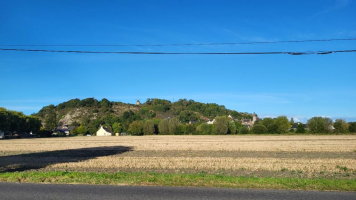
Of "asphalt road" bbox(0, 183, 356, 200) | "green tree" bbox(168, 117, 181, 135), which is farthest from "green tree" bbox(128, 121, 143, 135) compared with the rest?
"asphalt road" bbox(0, 183, 356, 200)

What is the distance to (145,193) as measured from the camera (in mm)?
10258

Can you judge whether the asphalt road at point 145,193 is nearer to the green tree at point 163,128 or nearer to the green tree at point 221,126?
the green tree at point 221,126

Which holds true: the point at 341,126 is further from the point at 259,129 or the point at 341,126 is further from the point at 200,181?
the point at 200,181

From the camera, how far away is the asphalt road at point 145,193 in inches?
381

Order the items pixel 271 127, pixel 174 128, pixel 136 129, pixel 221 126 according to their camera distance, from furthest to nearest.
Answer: pixel 136 129 → pixel 174 128 → pixel 221 126 → pixel 271 127

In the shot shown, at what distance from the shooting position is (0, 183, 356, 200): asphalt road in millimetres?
9667

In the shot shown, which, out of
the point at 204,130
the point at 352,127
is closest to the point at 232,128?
the point at 204,130

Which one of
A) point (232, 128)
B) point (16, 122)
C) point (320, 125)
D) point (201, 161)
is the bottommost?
point (201, 161)

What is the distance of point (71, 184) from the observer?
11.9 m

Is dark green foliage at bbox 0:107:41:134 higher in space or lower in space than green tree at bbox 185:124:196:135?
higher

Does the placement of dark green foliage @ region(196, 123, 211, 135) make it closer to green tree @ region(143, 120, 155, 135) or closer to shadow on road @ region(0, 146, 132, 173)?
green tree @ region(143, 120, 155, 135)

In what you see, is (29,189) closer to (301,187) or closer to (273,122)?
(301,187)

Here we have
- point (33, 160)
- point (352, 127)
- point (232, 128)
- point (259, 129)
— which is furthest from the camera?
point (232, 128)

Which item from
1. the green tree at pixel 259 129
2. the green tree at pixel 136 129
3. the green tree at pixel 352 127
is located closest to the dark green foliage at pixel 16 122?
the green tree at pixel 136 129
